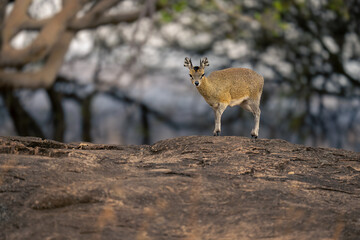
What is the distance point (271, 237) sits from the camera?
412 centimetres

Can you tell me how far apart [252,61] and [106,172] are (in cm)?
869

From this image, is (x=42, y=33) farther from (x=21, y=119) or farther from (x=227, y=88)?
(x=227, y=88)

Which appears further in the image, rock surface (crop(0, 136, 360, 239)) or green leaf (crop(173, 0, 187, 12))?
green leaf (crop(173, 0, 187, 12))

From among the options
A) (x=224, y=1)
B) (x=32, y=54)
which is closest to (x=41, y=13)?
(x=32, y=54)

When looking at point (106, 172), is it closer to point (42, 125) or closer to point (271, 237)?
point (271, 237)

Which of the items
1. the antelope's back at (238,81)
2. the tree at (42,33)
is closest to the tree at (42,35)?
the tree at (42,33)

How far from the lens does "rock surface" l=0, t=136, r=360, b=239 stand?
13.5ft

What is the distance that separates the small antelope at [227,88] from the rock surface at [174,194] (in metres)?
0.68

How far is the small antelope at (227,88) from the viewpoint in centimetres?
611

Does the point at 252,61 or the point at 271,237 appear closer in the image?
the point at 271,237

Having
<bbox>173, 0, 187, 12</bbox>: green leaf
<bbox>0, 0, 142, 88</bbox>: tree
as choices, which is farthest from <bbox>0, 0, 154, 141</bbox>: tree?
<bbox>173, 0, 187, 12</bbox>: green leaf

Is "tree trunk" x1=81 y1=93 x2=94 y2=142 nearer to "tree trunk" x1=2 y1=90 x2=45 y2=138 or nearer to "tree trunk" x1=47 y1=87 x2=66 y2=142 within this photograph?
"tree trunk" x1=47 y1=87 x2=66 y2=142

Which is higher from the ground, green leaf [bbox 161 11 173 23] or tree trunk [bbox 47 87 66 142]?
green leaf [bbox 161 11 173 23]

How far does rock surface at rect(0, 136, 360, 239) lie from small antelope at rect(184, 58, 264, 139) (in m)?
0.68
